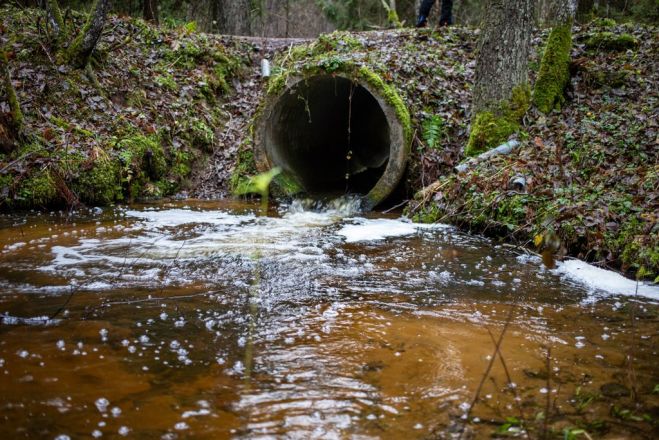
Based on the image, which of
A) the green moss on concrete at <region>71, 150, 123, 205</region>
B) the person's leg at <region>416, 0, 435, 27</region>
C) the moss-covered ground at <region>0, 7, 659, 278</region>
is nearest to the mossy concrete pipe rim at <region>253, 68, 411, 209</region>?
the moss-covered ground at <region>0, 7, 659, 278</region>

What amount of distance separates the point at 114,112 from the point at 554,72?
7.62 m

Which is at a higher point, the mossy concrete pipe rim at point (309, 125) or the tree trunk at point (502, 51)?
the tree trunk at point (502, 51)

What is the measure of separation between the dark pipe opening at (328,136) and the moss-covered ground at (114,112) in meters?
1.65

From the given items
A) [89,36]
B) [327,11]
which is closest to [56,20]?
[89,36]

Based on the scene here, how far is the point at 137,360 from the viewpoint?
8.53 ft

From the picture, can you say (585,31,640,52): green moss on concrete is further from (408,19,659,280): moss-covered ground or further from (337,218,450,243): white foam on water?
(337,218,450,243): white foam on water

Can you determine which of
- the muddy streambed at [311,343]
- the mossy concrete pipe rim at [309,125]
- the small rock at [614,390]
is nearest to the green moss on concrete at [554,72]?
the mossy concrete pipe rim at [309,125]

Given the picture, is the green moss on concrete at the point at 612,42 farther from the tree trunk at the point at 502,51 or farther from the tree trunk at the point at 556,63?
the tree trunk at the point at 502,51

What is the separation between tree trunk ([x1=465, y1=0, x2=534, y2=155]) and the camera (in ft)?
24.0

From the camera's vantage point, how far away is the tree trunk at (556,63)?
7914 mm

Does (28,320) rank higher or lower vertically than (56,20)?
lower

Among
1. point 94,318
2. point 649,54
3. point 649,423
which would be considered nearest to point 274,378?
point 94,318

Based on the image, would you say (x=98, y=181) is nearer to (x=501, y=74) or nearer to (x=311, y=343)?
(x=311, y=343)

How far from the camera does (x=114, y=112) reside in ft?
28.9
